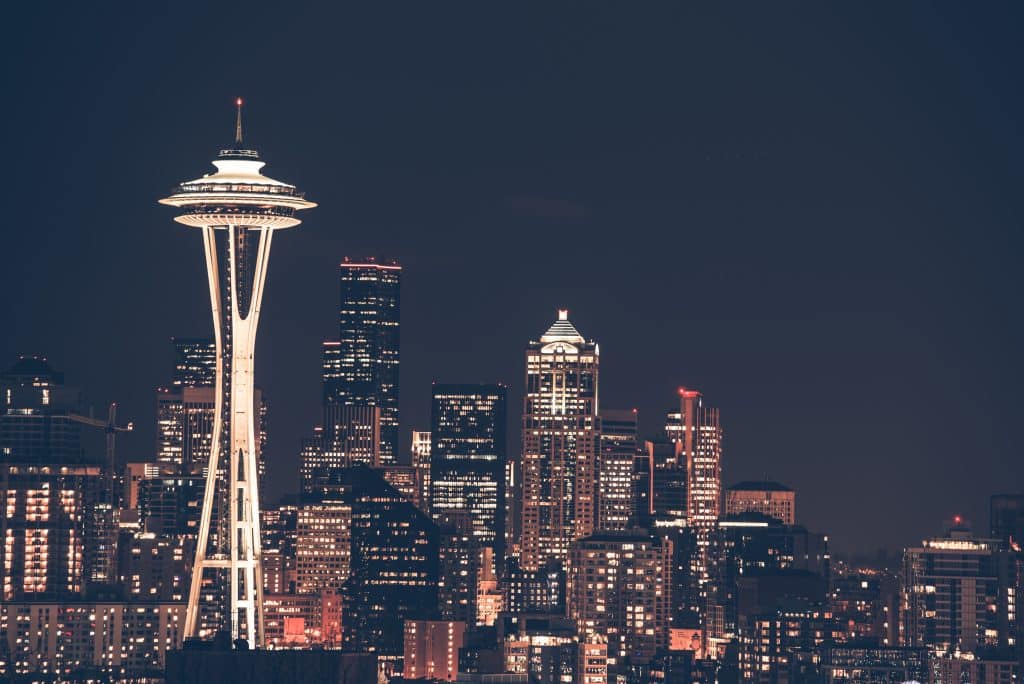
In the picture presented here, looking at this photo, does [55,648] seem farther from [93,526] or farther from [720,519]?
[720,519]

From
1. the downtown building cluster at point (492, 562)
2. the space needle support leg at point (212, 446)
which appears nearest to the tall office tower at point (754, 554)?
the downtown building cluster at point (492, 562)

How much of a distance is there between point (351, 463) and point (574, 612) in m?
24.2

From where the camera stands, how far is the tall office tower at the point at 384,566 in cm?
15375

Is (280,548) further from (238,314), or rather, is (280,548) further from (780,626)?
(238,314)

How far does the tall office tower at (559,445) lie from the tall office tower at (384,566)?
11569mm

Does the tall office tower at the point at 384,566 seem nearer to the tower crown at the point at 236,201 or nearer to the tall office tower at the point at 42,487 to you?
the tall office tower at the point at 42,487

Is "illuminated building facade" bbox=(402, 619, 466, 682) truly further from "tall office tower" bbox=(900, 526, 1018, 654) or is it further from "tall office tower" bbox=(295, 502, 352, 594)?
"tall office tower" bbox=(900, 526, 1018, 654)

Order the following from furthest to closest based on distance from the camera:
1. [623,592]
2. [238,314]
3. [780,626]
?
[623,592]
[780,626]
[238,314]

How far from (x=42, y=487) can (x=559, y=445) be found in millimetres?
36358

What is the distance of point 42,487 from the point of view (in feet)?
532

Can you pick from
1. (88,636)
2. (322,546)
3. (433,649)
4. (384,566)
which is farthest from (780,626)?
(88,636)

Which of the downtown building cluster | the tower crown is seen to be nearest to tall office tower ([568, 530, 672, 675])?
the downtown building cluster

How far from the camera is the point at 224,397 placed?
122 metres

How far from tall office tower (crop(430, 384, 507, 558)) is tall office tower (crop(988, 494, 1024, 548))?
31.3m
